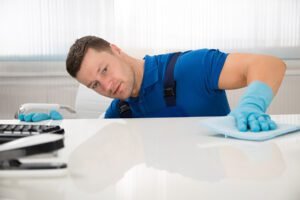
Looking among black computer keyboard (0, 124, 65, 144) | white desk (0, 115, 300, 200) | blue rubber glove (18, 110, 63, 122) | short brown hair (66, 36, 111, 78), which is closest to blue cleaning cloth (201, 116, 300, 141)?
white desk (0, 115, 300, 200)

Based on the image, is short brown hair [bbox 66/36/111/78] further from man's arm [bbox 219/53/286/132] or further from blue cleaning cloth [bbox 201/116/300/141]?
blue cleaning cloth [bbox 201/116/300/141]

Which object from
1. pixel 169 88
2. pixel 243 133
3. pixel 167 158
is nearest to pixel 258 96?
pixel 243 133

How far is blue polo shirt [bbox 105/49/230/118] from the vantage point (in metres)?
1.59

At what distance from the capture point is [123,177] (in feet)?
1.70

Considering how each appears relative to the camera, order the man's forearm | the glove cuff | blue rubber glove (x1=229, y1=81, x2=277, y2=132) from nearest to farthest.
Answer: blue rubber glove (x1=229, y1=81, x2=277, y2=132) → the glove cuff → the man's forearm

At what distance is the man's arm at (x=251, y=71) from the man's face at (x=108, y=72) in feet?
1.14

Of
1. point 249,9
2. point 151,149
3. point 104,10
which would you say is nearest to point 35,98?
point 104,10

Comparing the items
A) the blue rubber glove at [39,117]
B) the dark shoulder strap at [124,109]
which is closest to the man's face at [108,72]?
the dark shoulder strap at [124,109]

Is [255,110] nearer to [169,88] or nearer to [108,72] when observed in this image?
[169,88]

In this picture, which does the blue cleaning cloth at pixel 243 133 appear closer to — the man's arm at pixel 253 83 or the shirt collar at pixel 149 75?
the man's arm at pixel 253 83

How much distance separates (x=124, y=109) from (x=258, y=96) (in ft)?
2.21

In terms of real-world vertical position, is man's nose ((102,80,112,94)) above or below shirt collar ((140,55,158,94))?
below

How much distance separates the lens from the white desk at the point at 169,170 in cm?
44

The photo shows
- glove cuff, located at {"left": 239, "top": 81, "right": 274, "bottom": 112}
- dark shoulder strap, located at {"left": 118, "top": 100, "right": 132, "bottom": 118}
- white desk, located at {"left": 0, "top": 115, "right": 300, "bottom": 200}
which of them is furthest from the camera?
dark shoulder strap, located at {"left": 118, "top": 100, "right": 132, "bottom": 118}
